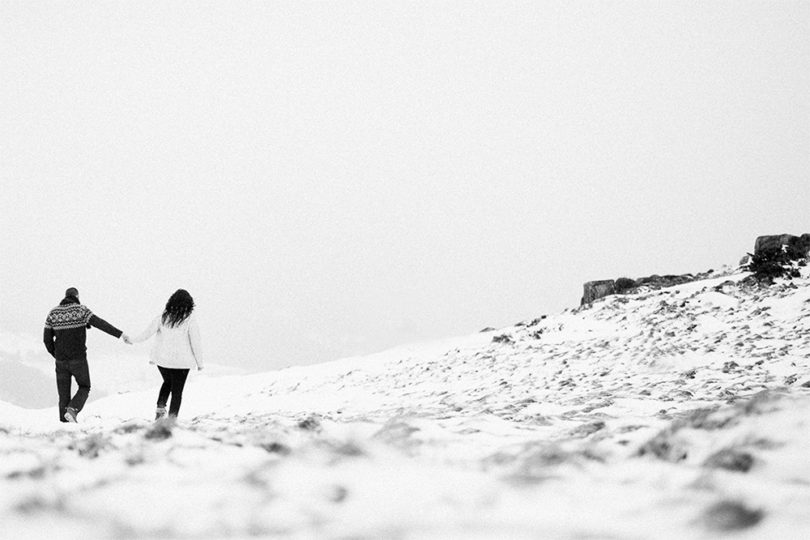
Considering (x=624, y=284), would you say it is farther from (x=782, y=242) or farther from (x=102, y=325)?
(x=102, y=325)

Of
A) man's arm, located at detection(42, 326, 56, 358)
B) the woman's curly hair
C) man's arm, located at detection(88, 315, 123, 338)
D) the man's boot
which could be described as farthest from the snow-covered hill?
man's arm, located at detection(42, 326, 56, 358)

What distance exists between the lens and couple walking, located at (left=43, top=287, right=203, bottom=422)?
810 centimetres

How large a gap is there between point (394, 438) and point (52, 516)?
1718 mm

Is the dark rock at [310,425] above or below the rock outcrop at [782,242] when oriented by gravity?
below

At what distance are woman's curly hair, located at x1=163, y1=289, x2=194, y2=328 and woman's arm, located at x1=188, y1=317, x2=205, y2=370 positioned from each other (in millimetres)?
160

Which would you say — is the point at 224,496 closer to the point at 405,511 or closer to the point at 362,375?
the point at 405,511

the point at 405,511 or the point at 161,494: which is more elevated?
the point at 161,494

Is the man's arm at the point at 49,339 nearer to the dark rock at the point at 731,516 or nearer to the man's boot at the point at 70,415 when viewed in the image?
the man's boot at the point at 70,415

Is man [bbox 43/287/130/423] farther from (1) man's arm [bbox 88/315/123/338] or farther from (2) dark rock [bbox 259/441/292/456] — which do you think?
(2) dark rock [bbox 259/441/292/456]

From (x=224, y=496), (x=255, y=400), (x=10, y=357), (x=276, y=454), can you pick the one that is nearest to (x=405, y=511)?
(x=224, y=496)

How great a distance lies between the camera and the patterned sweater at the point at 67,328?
369 inches

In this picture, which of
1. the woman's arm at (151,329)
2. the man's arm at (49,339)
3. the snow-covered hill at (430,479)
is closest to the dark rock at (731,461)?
the snow-covered hill at (430,479)

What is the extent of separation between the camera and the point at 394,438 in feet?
10.2

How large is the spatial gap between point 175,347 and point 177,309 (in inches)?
24.0
